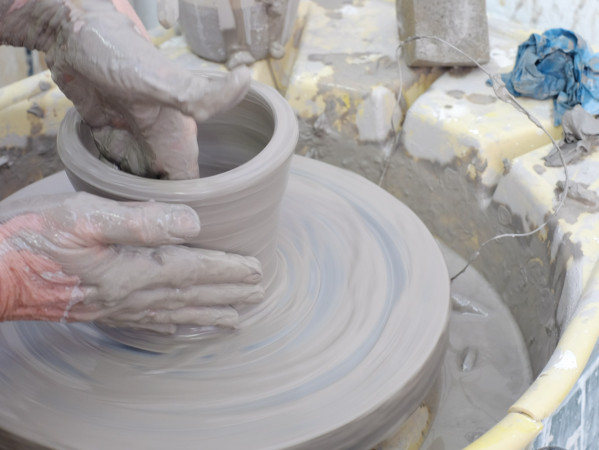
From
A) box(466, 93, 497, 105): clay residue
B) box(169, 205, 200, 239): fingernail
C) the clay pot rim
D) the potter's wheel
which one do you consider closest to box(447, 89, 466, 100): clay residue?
box(466, 93, 497, 105): clay residue

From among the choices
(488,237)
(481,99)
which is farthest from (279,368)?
(481,99)

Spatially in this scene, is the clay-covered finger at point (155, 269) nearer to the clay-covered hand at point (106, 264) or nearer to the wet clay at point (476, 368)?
the clay-covered hand at point (106, 264)

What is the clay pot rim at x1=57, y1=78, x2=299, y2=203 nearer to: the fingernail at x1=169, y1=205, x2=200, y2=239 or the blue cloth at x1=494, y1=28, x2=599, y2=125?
the fingernail at x1=169, y1=205, x2=200, y2=239

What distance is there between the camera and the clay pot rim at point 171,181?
132 centimetres

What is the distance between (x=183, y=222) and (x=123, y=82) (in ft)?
0.83

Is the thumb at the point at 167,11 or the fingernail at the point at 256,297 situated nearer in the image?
the thumb at the point at 167,11

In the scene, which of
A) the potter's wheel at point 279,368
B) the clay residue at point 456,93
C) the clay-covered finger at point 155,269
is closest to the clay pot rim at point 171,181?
the clay-covered finger at point 155,269

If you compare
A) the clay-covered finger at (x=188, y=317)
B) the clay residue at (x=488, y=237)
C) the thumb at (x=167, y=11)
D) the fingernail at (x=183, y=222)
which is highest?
the thumb at (x=167, y=11)

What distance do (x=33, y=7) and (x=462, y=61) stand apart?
1301 millimetres

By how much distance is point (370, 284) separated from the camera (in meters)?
1.66

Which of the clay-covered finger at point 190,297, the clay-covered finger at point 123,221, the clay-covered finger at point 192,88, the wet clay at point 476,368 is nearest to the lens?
the clay-covered finger at point 192,88

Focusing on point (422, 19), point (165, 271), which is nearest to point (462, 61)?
point (422, 19)

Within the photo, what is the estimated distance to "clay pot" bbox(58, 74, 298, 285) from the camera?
52.3 inches

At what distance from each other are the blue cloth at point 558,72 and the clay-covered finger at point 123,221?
1225 mm
